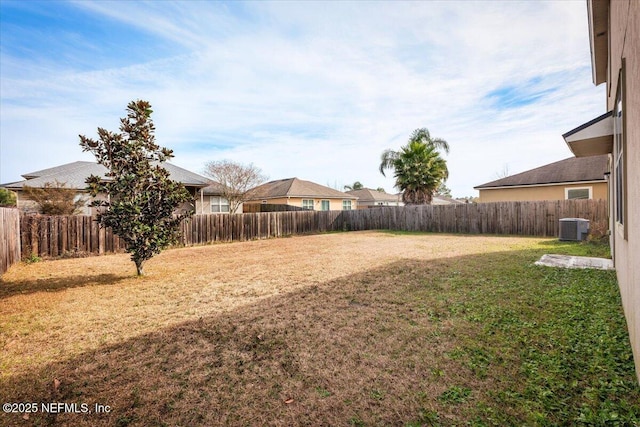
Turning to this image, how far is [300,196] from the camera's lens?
91.0ft

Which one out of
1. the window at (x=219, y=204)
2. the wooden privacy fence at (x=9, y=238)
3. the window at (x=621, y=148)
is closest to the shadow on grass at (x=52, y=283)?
the wooden privacy fence at (x=9, y=238)

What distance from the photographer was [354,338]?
11.4 feet

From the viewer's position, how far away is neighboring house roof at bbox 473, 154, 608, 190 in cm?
1739

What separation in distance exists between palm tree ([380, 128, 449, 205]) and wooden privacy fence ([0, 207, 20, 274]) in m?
20.9

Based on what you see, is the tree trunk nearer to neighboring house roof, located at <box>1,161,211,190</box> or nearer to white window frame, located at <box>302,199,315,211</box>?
neighboring house roof, located at <box>1,161,211,190</box>

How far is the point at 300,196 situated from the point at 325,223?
770cm

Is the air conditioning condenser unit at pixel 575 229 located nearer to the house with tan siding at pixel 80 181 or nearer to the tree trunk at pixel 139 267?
A: the tree trunk at pixel 139 267

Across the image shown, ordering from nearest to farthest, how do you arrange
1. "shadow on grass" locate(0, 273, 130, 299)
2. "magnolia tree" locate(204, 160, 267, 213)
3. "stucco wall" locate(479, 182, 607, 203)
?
"shadow on grass" locate(0, 273, 130, 299)
"stucco wall" locate(479, 182, 607, 203)
"magnolia tree" locate(204, 160, 267, 213)

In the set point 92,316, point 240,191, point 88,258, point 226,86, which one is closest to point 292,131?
point 240,191

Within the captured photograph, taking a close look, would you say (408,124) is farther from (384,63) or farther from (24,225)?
(24,225)

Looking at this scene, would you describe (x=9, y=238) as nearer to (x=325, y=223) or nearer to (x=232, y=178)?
(x=232, y=178)

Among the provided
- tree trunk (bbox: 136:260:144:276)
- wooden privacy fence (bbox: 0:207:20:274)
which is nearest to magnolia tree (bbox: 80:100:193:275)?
tree trunk (bbox: 136:260:144:276)

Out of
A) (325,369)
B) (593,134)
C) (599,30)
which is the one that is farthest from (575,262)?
(325,369)

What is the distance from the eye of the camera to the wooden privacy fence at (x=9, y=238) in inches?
286
